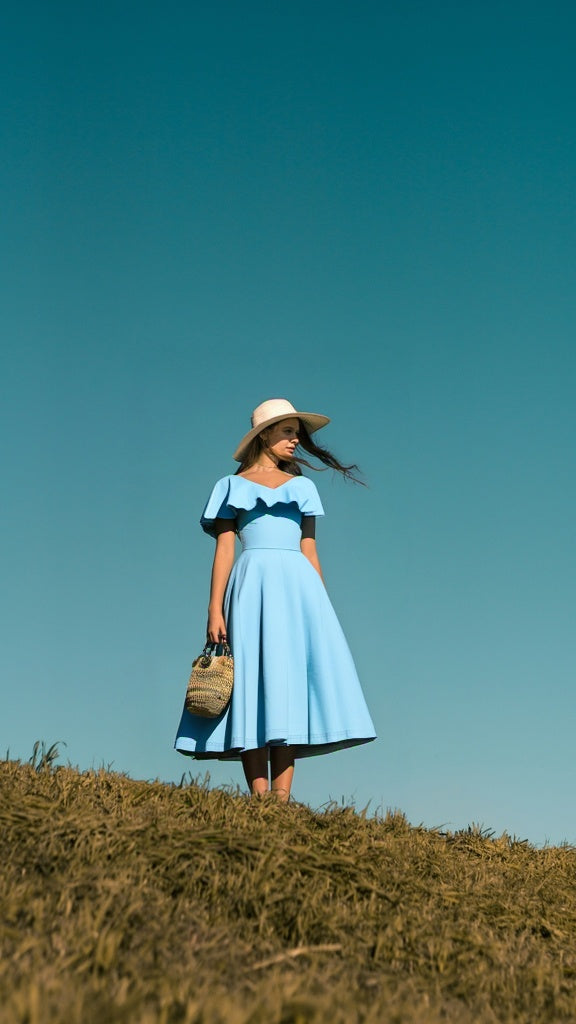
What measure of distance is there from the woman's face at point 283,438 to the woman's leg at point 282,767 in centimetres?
202

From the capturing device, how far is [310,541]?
6867mm

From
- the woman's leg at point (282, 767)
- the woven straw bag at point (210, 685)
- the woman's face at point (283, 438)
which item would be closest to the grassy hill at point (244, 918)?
the woven straw bag at point (210, 685)

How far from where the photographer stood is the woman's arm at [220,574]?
6.34 meters

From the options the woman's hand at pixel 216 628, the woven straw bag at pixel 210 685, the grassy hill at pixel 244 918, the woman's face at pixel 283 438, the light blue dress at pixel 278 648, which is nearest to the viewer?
the grassy hill at pixel 244 918

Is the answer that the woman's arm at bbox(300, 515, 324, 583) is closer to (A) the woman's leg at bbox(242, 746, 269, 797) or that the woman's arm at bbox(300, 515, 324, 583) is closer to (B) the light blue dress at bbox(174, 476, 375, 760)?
(B) the light blue dress at bbox(174, 476, 375, 760)

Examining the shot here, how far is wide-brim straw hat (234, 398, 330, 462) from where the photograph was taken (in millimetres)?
6911

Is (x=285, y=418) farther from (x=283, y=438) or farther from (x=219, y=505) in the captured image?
(x=219, y=505)

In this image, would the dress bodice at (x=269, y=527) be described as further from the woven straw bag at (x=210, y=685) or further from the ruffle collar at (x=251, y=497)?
the woven straw bag at (x=210, y=685)

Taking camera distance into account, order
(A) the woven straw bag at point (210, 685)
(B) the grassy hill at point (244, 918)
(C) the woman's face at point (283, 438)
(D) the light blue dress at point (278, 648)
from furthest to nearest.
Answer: (C) the woman's face at point (283, 438), (D) the light blue dress at point (278, 648), (A) the woven straw bag at point (210, 685), (B) the grassy hill at point (244, 918)

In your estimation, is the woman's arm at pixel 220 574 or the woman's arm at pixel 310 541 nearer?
the woman's arm at pixel 220 574

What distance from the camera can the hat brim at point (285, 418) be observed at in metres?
6.90

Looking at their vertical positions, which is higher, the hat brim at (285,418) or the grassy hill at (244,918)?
the hat brim at (285,418)

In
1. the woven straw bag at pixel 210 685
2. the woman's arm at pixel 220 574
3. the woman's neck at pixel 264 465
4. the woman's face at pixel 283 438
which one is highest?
the woman's face at pixel 283 438

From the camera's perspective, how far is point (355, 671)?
643cm
